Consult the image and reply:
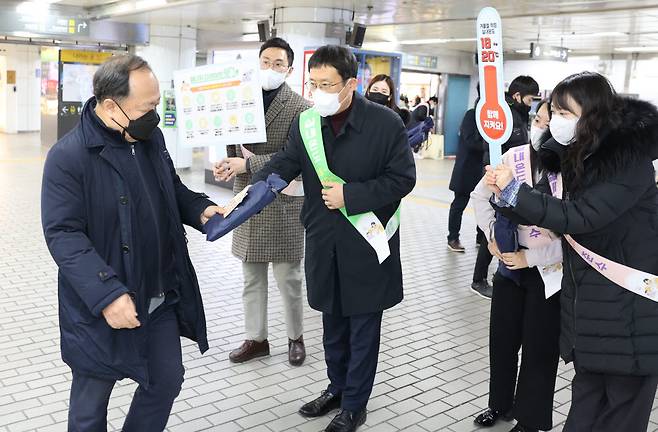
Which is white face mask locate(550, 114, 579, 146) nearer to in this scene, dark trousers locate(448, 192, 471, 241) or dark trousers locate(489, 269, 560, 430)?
dark trousers locate(489, 269, 560, 430)

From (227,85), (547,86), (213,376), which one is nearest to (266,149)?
(227,85)

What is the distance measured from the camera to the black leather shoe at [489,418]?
334cm

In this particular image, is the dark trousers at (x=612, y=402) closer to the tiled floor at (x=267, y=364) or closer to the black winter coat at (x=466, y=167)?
the tiled floor at (x=267, y=364)

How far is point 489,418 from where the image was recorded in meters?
3.35

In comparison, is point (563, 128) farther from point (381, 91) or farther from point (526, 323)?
point (381, 91)

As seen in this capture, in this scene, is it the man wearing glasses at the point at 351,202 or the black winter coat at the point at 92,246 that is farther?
the man wearing glasses at the point at 351,202

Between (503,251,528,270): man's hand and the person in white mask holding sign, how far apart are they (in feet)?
1.25

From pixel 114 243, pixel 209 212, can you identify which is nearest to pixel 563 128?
pixel 209 212

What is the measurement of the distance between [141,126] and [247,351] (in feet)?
7.04

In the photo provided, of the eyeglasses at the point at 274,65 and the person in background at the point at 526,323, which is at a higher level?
the eyeglasses at the point at 274,65

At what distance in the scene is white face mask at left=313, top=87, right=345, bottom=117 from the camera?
297cm

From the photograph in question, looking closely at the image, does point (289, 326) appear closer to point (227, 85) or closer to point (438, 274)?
point (227, 85)

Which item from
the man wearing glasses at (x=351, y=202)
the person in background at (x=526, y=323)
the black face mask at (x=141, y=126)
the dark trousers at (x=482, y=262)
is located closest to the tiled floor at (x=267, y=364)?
the dark trousers at (x=482, y=262)

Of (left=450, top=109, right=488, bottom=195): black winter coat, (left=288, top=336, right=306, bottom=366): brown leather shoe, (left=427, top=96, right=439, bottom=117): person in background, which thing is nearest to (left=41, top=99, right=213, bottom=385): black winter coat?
(left=288, top=336, right=306, bottom=366): brown leather shoe
